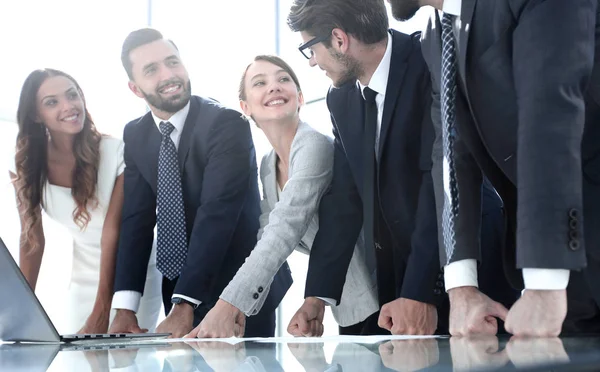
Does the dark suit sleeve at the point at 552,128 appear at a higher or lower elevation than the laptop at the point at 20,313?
higher

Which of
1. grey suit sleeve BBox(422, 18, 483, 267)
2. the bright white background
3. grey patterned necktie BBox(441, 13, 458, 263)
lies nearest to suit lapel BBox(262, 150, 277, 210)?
grey suit sleeve BBox(422, 18, 483, 267)

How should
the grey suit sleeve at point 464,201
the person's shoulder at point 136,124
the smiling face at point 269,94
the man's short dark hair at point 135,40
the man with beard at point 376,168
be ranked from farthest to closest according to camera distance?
the man's short dark hair at point 135,40
the person's shoulder at point 136,124
the smiling face at point 269,94
the man with beard at point 376,168
the grey suit sleeve at point 464,201

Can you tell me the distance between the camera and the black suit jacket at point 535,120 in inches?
36.8

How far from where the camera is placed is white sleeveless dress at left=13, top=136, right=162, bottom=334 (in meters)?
2.88

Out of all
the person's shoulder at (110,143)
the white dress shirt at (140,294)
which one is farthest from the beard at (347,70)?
the person's shoulder at (110,143)

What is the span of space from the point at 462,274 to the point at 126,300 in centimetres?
148

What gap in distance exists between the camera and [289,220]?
1976 millimetres

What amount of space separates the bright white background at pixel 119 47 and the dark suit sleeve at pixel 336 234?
2.43m

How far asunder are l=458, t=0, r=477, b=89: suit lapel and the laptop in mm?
754

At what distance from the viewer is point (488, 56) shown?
114cm

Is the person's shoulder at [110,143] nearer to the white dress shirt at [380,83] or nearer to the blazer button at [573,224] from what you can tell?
the white dress shirt at [380,83]

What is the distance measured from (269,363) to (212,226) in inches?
66.1

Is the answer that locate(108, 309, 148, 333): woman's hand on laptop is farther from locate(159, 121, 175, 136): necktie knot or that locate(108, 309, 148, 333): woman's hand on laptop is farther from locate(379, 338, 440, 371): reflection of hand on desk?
locate(379, 338, 440, 371): reflection of hand on desk

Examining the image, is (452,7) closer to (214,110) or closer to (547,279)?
(547,279)
